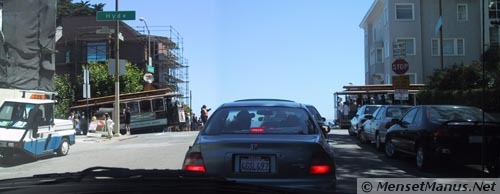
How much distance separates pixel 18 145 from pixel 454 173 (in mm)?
10640

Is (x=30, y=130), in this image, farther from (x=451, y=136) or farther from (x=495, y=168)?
(x=495, y=168)

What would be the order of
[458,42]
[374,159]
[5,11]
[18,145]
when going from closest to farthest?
[374,159], [18,145], [5,11], [458,42]

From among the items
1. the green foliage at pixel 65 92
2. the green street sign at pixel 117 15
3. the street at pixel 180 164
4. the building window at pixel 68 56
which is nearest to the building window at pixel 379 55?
the green foliage at pixel 65 92

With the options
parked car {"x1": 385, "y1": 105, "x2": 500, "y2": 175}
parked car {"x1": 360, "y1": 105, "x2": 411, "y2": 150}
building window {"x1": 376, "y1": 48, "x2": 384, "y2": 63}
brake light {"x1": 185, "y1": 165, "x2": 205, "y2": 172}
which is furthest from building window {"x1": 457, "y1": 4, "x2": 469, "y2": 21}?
brake light {"x1": 185, "y1": 165, "x2": 205, "y2": 172}

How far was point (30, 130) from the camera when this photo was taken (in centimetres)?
1527

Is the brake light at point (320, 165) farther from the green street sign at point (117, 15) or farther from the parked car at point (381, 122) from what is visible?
the green street sign at point (117, 15)

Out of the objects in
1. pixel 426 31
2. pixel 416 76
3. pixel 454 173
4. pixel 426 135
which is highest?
pixel 426 31

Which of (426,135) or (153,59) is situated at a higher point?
(153,59)

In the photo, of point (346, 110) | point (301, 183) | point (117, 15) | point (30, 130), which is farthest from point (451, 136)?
point (346, 110)

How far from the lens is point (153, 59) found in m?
50.0

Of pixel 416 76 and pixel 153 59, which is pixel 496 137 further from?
pixel 153 59

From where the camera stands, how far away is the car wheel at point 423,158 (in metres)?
10.9

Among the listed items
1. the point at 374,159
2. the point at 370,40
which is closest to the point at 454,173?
the point at 374,159

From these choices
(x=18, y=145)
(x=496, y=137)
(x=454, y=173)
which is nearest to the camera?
(x=496, y=137)
